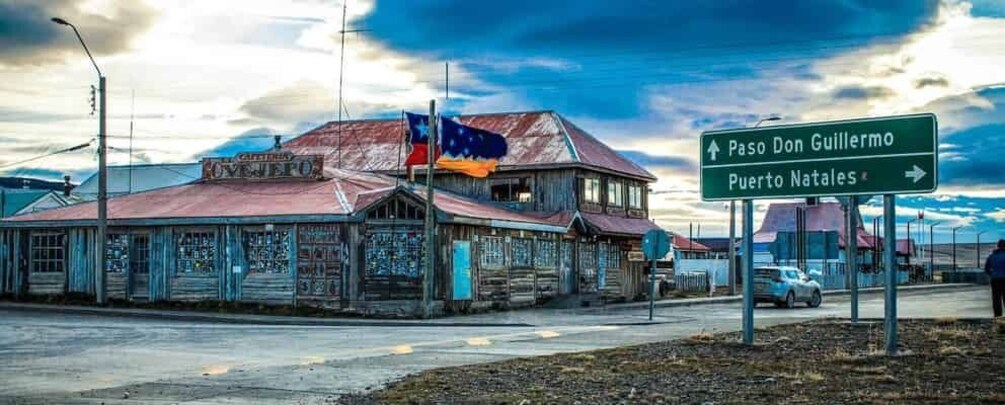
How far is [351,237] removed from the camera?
32.9 meters

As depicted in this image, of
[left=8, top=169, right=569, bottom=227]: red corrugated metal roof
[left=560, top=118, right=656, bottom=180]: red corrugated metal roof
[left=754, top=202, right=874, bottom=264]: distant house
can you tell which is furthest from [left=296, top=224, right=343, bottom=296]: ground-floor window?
[left=754, top=202, right=874, bottom=264]: distant house

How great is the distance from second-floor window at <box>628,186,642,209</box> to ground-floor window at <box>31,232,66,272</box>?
2270 cm

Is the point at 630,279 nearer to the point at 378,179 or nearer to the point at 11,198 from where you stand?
the point at 378,179

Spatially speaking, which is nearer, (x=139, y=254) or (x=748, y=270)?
(x=748, y=270)

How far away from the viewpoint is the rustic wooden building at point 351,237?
3312 cm

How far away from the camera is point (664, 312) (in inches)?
1420

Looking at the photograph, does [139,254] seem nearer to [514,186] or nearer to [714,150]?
[514,186]

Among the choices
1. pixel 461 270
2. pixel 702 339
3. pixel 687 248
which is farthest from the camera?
pixel 687 248

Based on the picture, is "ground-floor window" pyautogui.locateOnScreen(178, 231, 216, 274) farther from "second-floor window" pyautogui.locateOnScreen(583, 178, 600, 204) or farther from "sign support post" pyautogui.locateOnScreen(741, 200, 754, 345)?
"sign support post" pyautogui.locateOnScreen(741, 200, 754, 345)

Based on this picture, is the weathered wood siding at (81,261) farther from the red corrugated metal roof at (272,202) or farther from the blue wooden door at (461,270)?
the blue wooden door at (461,270)

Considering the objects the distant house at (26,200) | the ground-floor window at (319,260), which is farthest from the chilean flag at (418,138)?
the distant house at (26,200)

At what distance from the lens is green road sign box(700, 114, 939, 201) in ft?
53.2

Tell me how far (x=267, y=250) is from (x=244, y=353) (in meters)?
15.4

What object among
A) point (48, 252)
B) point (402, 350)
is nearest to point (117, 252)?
point (48, 252)
